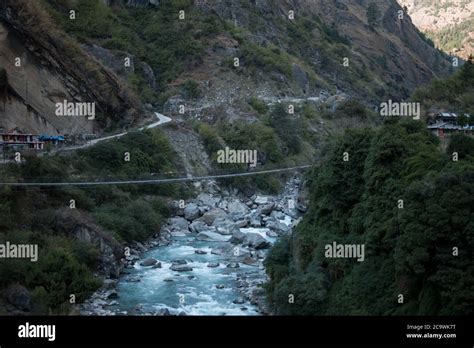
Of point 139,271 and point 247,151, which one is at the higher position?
point 247,151

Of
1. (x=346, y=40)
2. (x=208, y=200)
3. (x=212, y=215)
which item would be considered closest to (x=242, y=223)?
(x=212, y=215)

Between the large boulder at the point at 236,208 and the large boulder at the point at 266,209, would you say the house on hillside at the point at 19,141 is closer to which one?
the large boulder at the point at 236,208

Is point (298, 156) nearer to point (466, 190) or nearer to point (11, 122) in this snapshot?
point (11, 122)

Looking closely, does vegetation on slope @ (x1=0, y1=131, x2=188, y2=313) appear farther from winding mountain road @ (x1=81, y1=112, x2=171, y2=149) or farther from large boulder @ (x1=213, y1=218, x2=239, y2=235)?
large boulder @ (x1=213, y1=218, x2=239, y2=235)

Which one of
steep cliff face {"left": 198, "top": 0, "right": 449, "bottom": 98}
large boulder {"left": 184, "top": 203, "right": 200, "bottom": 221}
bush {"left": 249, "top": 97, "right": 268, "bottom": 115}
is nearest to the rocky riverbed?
large boulder {"left": 184, "top": 203, "right": 200, "bottom": 221}

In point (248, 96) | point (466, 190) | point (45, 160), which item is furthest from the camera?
point (248, 96)

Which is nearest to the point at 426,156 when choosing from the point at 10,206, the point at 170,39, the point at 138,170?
the point at 10,206

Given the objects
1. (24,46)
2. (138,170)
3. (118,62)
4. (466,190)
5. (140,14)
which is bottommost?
(466,190)

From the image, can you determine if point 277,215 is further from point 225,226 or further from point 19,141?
point 19,141
